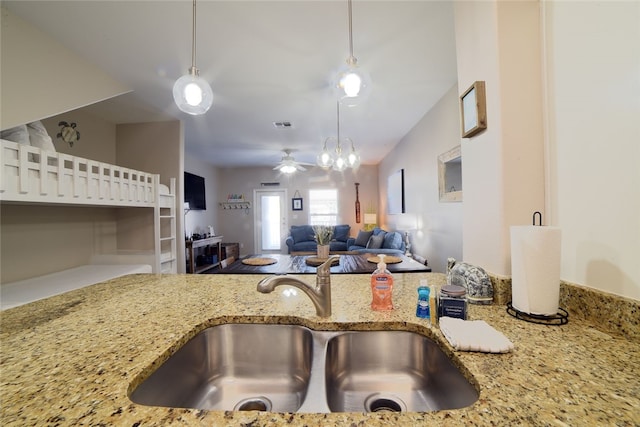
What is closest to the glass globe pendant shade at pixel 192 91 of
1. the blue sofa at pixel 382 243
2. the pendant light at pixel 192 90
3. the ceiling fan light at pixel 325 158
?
Result: the pendant light at pixel 192 90

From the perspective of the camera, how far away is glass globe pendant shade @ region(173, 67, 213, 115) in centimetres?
132

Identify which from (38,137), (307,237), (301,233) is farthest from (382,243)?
(38,137)

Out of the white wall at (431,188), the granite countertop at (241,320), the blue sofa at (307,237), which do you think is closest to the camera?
the granite countertop at (241,320)

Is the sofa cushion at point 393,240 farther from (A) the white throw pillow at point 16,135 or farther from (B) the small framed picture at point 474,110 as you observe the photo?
(A) the white throw pillow at point 16,135

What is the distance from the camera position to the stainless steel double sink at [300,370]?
72cm

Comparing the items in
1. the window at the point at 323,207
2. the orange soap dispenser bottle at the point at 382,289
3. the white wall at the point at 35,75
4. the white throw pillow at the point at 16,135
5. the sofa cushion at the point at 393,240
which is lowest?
the sofa cushion at the point at 393,240

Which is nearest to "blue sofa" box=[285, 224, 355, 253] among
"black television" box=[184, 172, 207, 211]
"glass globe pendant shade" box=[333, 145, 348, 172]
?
"black television" box=[184, 172, 207, 211]

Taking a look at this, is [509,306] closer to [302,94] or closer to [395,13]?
[395,13]

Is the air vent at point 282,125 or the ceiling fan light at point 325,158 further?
the air vent at point 282,125

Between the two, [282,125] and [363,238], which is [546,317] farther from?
[363,238]

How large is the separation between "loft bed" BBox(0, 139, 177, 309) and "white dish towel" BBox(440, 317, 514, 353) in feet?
8.18

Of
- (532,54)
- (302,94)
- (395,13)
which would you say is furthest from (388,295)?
(302,94)

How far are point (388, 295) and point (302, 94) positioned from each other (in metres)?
2.60

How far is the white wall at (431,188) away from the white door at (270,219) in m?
3.54
